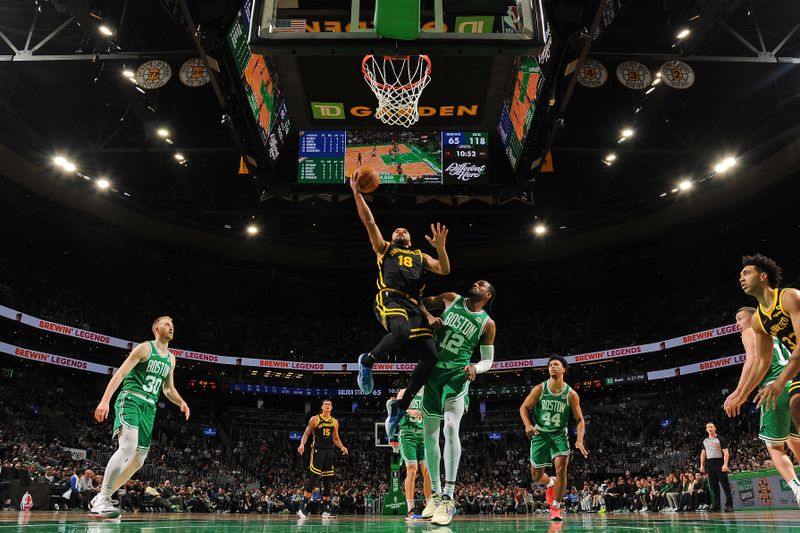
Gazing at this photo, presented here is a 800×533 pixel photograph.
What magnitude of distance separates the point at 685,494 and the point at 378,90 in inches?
598

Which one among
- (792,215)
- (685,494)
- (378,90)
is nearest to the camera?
(378,90)

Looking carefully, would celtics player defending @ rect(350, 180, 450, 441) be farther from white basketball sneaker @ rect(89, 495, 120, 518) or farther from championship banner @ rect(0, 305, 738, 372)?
championship banner @ rect(0, 305, 738, 372)

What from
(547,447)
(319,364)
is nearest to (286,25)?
(547,447)

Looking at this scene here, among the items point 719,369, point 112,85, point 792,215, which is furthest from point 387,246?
point 719,369

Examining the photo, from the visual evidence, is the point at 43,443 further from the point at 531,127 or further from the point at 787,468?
the point at 787,468

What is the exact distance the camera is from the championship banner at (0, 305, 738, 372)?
2709cm

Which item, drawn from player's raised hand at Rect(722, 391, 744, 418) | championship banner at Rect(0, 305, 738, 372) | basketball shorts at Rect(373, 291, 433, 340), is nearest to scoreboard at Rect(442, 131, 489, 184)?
basketball shorts at Rect(373, 291, 433, 340)

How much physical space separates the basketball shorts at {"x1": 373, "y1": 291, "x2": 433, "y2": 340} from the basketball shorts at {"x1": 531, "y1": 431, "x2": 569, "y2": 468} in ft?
13.2

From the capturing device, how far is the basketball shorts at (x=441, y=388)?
6.31 m

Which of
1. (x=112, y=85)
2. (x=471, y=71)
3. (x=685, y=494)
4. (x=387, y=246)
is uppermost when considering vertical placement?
(x=112, y=85)

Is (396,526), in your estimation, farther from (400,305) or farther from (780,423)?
(780,423)

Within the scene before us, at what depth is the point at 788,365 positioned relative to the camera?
4.83 m

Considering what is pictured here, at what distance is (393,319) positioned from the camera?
230 inches

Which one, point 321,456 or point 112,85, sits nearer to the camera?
point 321,456
